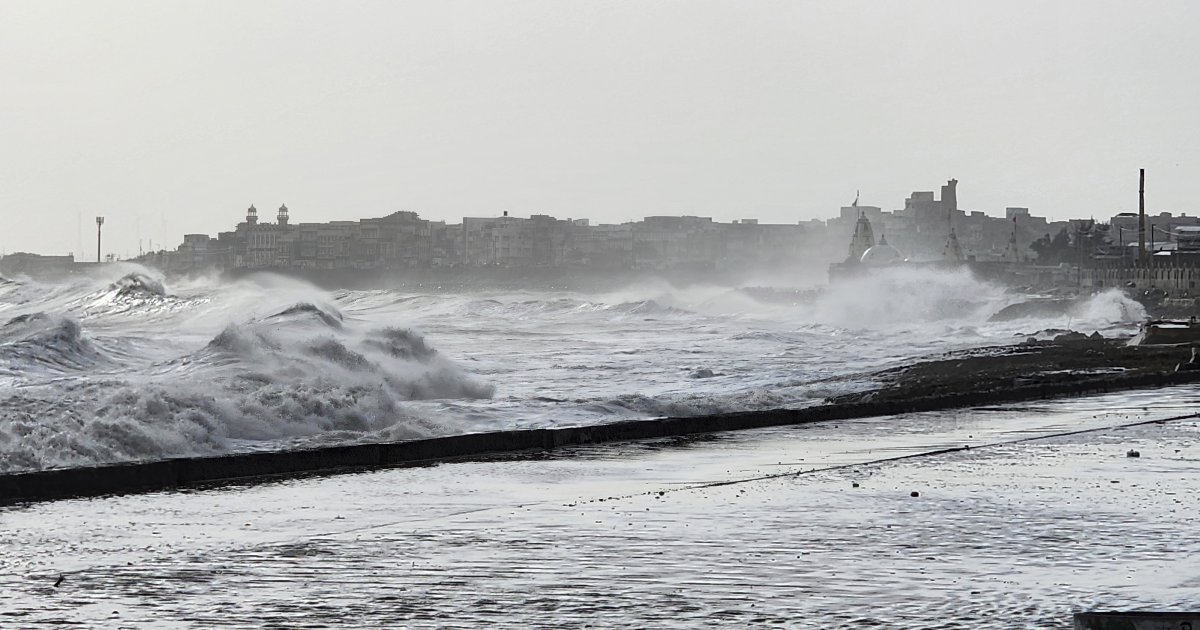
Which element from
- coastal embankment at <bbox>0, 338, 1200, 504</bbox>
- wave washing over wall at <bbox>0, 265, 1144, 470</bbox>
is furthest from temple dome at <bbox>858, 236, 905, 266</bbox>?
coastal embankment at <bbox>0, 338, 1200, 504</bbox>

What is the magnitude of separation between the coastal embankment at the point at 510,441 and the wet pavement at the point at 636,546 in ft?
1.30

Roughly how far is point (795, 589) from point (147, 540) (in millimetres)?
3239

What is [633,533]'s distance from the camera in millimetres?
8062

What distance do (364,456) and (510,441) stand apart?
1581 millimetres

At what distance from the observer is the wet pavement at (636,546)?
19.6ft

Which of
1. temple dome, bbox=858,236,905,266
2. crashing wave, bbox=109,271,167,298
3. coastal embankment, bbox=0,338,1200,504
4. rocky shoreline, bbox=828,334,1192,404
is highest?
temple dome, bbox=858,236,905,266

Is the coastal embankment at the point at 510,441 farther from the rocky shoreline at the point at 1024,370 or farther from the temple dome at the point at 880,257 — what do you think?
the temple dome at the point at 880,257

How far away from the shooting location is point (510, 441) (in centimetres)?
1303

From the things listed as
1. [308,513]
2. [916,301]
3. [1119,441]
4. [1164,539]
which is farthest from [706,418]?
[916,301]

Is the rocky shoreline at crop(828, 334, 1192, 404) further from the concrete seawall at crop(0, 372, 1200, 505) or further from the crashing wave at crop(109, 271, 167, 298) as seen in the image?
the crashing wave at crop(109, 271, 167, 298)

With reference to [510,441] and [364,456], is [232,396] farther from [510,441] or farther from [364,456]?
[364,456]

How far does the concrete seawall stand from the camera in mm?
9828

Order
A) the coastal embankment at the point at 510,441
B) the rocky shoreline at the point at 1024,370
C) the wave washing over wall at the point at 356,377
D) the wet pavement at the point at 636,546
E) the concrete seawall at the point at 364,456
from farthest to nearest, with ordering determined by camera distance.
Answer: the rocky shoreline at the point at 1024,370 < the wave washing over wall at the point at 356,377 < the coastal embankment at the point at 510,441 < the concrete seawall at the point at 364,456 < the wet pavement at the point at 636,546

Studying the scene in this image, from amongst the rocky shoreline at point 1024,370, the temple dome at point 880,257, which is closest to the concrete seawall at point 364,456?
the rocky shoreline at point 1024,370
